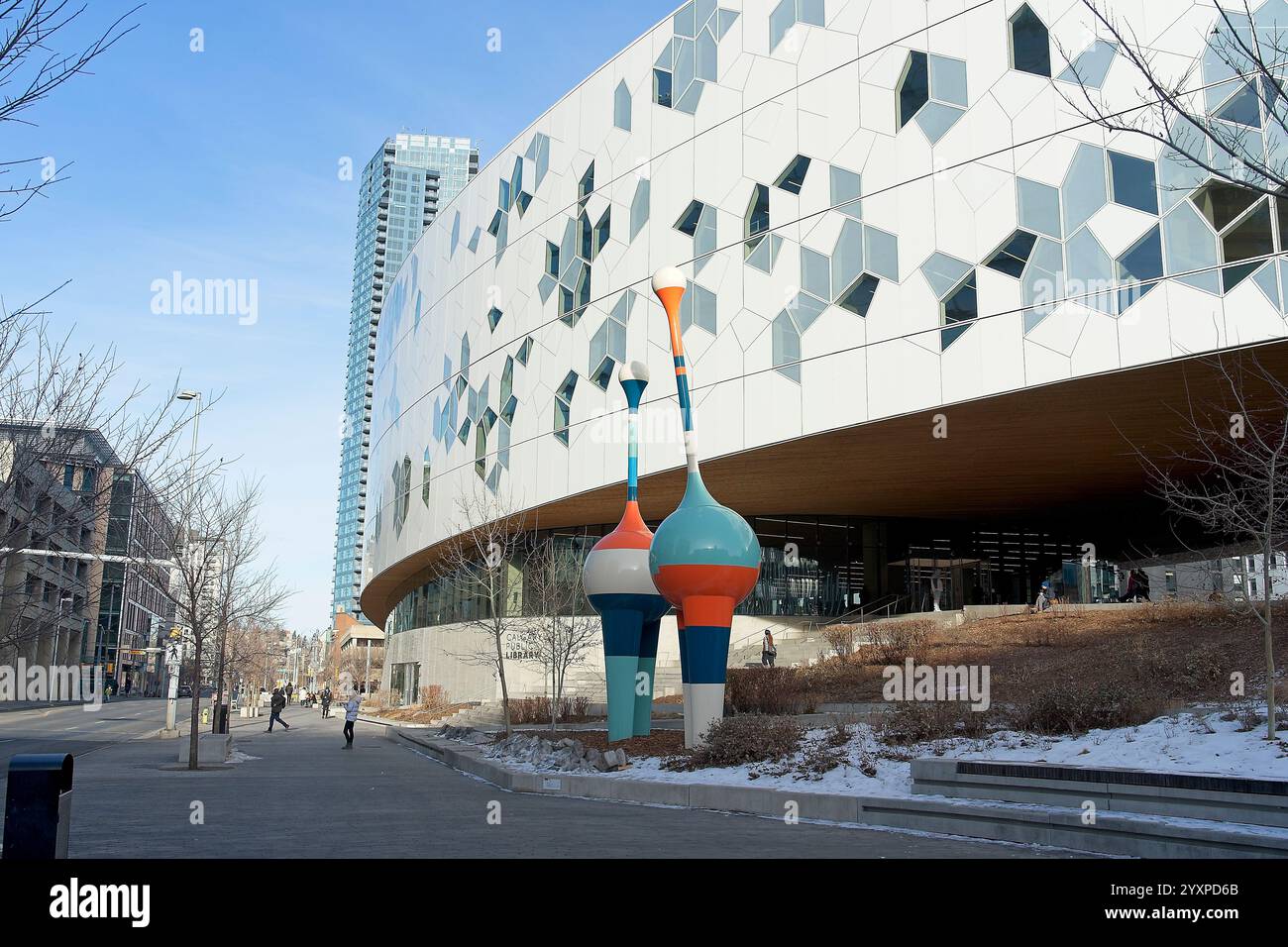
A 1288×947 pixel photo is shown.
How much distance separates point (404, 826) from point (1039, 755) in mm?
6954

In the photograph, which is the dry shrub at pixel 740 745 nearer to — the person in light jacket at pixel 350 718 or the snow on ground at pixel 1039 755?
the snow on ground at pixel 1039 755

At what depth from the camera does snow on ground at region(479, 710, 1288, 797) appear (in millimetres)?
9859

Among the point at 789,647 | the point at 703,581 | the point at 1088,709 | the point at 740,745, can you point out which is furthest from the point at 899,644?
the point at 1088,709

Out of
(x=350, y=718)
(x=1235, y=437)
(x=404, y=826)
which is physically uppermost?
(x=1235, y=437)

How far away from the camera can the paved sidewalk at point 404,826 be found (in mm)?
8203

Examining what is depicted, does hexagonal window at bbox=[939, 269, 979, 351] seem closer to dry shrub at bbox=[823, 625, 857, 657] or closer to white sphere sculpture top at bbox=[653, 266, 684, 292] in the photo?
dry shrub at bbox=[823, 625, 857, 657]

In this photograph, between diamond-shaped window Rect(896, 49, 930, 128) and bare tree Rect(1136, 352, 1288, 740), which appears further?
diamond-shaped window Rect(896, 49, 930, 128)

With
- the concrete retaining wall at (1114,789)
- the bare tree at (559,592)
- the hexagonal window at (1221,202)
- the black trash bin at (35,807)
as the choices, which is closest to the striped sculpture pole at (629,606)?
the concrete retaining wall at (1114,789)

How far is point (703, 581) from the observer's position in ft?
47.8

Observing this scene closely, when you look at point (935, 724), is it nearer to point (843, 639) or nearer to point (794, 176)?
point (843, 639)

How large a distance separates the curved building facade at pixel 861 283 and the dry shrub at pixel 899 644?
16.8 feet

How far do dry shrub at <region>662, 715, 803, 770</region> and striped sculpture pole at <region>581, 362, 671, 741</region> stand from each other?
259 centimetres

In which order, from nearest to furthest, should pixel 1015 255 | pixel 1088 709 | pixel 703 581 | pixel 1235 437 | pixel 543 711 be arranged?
1. pixel 1088 709
2. pixel 703 581
3. pixel 1235 437
4. pixel 1015 255
5. pixel 543 711

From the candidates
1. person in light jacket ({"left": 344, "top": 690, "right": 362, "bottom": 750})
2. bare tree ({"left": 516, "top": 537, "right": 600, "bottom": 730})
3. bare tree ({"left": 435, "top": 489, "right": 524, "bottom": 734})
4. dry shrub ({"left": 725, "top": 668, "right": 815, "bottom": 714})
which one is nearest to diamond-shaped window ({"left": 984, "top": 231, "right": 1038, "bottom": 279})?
dry shrub ({"left": 725, "top": 668, "right": 815, "bottom": 714})
